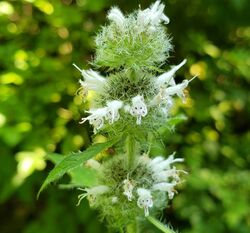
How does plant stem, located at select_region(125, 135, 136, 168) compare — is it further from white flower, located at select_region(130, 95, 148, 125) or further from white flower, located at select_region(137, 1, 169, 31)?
white flower, located at select_region(137, 1, 169, 31)

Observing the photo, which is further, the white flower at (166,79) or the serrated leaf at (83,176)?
the serrated leaf at (83,176)

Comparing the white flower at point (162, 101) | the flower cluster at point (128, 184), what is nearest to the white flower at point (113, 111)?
the white flower at point (162, 101)

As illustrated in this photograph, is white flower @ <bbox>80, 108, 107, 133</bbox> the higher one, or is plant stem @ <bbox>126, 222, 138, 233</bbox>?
white flower @ <bbox>80, 108, 107, 133</bbox>

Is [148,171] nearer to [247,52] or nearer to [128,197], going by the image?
[128,197]

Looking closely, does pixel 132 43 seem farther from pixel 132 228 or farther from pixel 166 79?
pixel 132 228

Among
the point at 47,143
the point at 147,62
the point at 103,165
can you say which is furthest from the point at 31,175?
the point at 147,62

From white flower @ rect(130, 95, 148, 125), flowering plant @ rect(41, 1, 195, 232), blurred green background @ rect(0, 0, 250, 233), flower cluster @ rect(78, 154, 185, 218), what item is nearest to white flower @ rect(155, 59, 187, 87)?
flowering plant @ rect(41, 1, 195, 232)

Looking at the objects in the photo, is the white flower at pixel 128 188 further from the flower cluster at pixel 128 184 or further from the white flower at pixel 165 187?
the white flower at pixel 165 187
